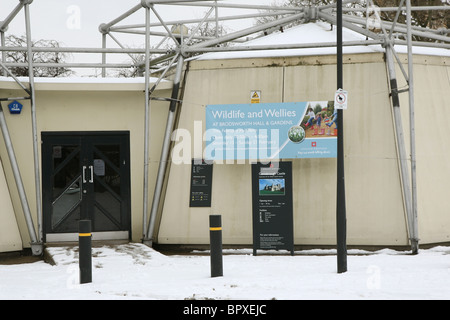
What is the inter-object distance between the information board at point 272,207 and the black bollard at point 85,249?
4.43 m

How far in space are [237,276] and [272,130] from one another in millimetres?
4479

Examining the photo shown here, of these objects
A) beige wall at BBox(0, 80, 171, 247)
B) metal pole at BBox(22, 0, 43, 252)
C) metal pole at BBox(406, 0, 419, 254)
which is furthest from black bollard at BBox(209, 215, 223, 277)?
metal pole at BBox(22, 0, 43, 252)

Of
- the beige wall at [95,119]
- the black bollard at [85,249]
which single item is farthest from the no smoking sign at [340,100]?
the beige wall at [95,119]

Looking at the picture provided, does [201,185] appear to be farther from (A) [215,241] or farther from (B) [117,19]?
(B) [117,19]

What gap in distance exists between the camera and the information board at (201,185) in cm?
1388

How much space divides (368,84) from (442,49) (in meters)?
2.48

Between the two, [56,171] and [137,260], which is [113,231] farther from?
[137,260]

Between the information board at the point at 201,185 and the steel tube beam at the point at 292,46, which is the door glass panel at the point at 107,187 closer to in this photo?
the information board at the point at 201,185

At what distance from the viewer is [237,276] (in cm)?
985

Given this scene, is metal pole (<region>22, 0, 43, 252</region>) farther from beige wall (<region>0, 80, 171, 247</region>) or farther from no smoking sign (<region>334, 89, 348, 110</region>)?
no smoking sign (<region>334, 89, 348, 110</region>)

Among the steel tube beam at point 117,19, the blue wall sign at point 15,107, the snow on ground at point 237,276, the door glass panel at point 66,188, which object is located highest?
the steel tube beam at point 117,19

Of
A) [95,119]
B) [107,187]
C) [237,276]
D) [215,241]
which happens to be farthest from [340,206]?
[95,119]

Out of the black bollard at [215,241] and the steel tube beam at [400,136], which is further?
the steel tube beam at [400,136]

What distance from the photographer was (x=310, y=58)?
13.9 meters
